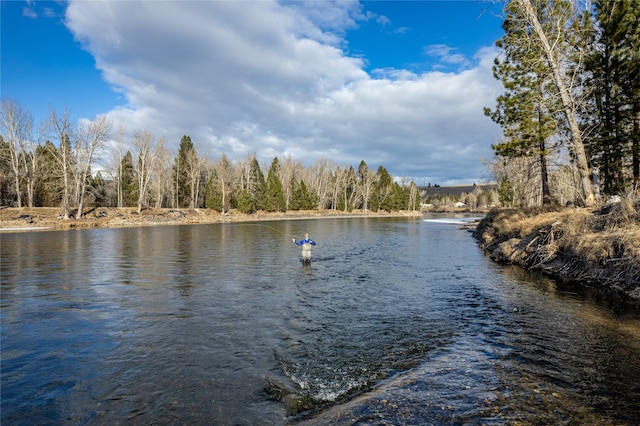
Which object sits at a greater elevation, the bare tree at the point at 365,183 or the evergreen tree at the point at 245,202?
the bare tree at the point at 365,183

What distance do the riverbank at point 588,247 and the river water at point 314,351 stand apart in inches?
48.2

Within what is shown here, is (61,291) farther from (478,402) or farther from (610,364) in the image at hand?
(610,364)

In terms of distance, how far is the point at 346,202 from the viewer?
105 metres

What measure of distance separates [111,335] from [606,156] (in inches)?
963

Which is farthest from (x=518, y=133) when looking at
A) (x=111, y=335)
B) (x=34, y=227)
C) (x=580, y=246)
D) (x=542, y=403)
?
(x=34, y=227)

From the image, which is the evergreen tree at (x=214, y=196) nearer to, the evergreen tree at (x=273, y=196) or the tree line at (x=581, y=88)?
the evergreen tree at (x=273, y=196)

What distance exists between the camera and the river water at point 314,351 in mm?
5086

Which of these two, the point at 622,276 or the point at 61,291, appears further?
the point at 61,291

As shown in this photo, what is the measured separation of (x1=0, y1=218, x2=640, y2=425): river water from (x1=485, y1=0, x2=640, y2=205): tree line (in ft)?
33.2

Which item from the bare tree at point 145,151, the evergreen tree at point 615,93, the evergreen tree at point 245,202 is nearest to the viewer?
the evergreen tree at point 615,93

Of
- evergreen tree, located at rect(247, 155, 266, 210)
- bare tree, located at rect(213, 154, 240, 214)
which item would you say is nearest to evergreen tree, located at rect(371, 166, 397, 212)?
evergreen tree, located at rect(247, 155, 266, 210)

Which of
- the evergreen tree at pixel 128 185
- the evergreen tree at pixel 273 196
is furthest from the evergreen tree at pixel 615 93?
the evergreen tree at pixel 128 185

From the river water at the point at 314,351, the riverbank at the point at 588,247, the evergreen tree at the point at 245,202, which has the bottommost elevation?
the river water at the point at 314,351

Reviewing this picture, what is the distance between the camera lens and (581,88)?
1970cm
